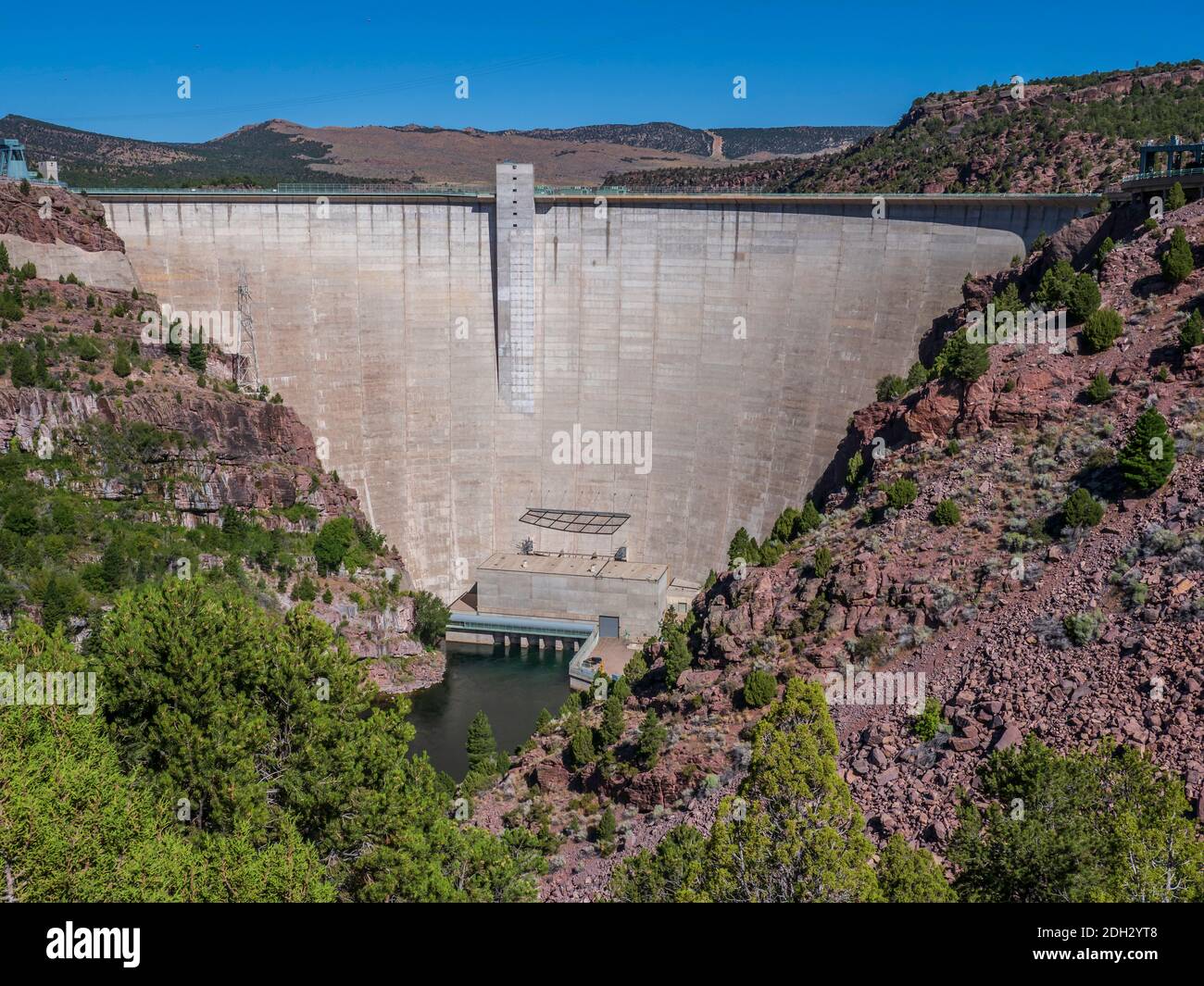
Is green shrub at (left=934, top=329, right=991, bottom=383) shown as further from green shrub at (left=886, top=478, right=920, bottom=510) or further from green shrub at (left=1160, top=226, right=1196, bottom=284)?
green shrub at (left=1160, top=226, right=1196, bottom=284)

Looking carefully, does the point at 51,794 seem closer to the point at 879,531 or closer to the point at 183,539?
the point at 879,531

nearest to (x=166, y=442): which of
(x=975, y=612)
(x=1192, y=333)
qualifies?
(x=975, y=612)

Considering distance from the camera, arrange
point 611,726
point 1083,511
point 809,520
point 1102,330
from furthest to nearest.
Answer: point 809,520 < point 1102,330 < point 611,726 < point 1083,511

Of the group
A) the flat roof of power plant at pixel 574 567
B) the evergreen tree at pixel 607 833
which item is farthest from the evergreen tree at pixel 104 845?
the flat roof of power plant at pixel 574 567

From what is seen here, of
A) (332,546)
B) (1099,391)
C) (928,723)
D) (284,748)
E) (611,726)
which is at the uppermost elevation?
(1099,391)

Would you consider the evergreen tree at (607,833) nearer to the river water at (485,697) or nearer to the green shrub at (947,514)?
the river water at (485,697)

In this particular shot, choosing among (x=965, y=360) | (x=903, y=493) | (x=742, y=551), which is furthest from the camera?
(x=742, y=551)

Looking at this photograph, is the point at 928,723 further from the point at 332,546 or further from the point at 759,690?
the point at 332,546
